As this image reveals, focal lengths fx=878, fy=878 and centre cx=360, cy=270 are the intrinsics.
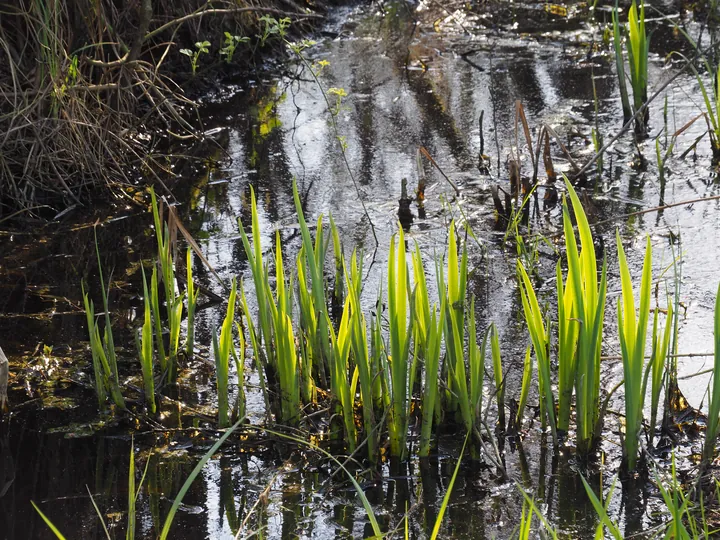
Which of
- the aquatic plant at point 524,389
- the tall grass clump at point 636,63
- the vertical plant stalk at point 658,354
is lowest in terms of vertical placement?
the aquatic plant at point 524,389

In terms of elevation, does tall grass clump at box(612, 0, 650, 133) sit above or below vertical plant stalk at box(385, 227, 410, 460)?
above

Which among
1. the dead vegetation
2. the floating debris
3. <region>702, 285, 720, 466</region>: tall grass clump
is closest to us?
<region>702, 285, 720, 466</region>: tall grass clump

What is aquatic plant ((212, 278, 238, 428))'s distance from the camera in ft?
7.86

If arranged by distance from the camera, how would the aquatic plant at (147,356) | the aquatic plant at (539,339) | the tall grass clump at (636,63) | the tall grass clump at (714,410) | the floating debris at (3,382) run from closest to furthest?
the tall grass clump at (714,410) < the aquatic plant at (539,339) < the aquatic plant at (147,356) < the floating debris at (3,382) < the tall grass clump at (636,63)

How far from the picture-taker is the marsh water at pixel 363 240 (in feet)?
7.39

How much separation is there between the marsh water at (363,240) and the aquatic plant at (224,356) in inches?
2.9

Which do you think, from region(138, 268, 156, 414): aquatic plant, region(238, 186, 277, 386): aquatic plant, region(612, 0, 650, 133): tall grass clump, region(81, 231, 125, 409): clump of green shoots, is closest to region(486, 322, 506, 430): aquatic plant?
region(238, 186, 277, 386): aquatic plant

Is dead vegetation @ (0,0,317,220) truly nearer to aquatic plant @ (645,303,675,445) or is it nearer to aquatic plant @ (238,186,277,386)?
aquatic plant @ (238,186,277,386)

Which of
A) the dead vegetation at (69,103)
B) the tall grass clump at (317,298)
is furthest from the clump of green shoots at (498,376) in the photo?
the dead vegetation at (69,103)

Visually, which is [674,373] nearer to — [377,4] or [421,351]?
[421,351]

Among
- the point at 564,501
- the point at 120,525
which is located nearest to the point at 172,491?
the point at 120,525

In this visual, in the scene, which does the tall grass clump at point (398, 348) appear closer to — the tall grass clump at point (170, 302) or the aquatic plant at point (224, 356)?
the aquatic plant at point (224, 356)

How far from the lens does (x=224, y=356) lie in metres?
2.42

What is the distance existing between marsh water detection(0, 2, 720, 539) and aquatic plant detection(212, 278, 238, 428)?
73 millimetres
